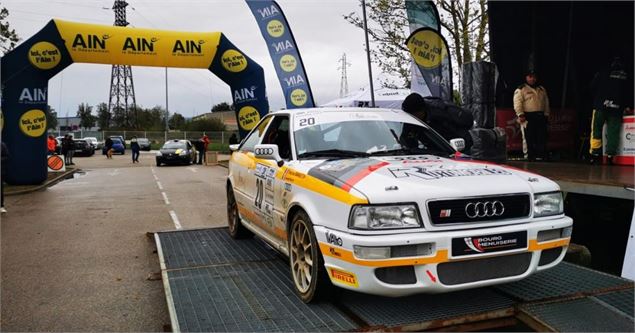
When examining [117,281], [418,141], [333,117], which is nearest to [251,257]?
[117,281]

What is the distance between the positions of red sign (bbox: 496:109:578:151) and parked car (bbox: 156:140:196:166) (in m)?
19.6

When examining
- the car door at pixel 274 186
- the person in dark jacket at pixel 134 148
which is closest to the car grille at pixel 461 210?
the car door at pixel 274 186

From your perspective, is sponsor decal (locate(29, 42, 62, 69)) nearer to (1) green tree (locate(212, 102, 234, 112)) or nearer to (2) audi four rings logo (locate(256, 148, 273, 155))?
(2) audi four rings logo (locate(256, 148, 273, 155))

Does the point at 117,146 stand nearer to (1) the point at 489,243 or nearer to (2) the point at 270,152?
(2) the point at 270,152

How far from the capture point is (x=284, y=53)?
16.5 m

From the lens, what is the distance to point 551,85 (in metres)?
10.6

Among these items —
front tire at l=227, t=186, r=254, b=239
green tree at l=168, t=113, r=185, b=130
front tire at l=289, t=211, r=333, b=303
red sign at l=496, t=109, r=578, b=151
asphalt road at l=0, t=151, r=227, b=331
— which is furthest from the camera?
green tree at l=168, t=113, r=185, b=130

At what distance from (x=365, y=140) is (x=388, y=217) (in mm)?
1402

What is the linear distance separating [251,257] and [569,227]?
10.0 feet

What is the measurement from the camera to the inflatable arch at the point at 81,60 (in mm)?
13266

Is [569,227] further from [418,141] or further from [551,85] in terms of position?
[551,85]

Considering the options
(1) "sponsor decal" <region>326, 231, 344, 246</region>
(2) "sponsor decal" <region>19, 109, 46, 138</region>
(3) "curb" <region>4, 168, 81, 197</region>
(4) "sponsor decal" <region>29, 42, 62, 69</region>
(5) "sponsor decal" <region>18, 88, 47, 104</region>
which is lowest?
(3) "curb" <region>4, 168, 81, 197</region>

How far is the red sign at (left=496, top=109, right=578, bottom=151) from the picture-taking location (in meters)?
10.5

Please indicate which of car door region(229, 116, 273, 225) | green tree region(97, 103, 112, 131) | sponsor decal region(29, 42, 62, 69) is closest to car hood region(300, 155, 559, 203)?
car door region(229, 116, 273, 225)
